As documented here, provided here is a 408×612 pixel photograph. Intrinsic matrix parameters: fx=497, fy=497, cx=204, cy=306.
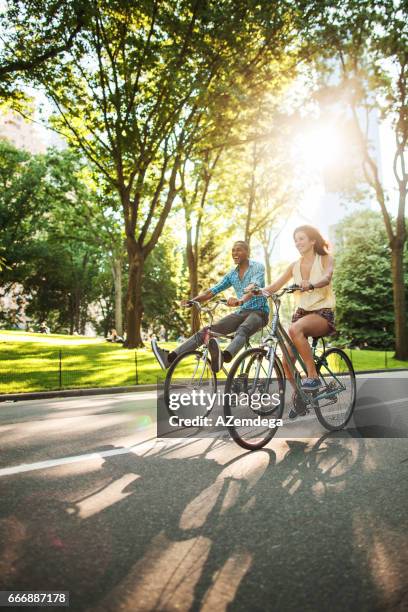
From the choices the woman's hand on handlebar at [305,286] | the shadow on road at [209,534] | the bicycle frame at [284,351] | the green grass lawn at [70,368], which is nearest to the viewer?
the shadow on road at [209,534]

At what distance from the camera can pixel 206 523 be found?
272 centimetres

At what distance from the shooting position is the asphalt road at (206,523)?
2043 mm

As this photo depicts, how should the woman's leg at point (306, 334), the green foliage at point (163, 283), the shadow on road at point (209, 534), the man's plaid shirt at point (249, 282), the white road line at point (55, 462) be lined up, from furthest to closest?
the green foliage at point (163, 283) < the man's plaid shirt at point (249, 282) < the woman's leg at point (306, 334) < the white road line at point (55, 462) < the shadow on road at point (209, 534)

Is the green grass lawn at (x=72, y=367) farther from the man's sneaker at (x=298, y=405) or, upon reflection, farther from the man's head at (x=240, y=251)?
the man's sneaker at (x=298, y=405)

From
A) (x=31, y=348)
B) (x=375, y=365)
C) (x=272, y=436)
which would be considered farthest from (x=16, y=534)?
(x=375, y=365)

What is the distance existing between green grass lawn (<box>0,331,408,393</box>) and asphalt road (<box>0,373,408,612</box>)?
811cm

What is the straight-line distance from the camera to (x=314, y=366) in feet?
16.8

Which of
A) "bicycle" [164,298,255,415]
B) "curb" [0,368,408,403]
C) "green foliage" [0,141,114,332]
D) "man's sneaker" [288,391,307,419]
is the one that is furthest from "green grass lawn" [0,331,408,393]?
"man's sneaker" [288,391,307,419]

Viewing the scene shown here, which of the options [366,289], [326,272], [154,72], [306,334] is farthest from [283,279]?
[366,289]

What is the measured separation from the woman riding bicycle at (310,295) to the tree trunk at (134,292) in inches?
633

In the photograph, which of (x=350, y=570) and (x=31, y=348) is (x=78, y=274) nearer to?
(x=31, y=348)

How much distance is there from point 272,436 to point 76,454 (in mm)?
1749

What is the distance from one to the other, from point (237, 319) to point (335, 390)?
4.59 feet

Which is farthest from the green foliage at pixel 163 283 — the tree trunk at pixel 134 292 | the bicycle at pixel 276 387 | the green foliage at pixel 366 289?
the bicycle at pixel 276 387
